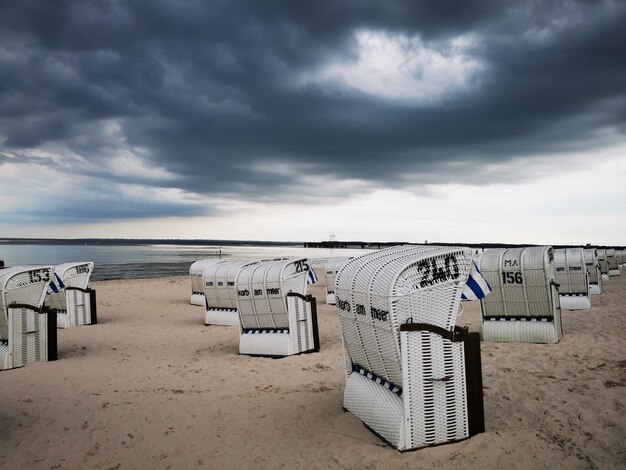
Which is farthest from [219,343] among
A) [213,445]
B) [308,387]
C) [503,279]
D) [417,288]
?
[417,288]

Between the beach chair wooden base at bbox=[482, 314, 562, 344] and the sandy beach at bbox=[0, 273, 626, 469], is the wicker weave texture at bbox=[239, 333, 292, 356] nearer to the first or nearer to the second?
the sandy beach at bbox=[0, 273, 626, 469]

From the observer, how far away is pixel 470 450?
5.05 metres

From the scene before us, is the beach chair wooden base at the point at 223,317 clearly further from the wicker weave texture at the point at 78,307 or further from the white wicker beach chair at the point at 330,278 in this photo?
the white wicker beach chair at the point at 330,278

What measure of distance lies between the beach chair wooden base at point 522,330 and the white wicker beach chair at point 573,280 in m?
7.02

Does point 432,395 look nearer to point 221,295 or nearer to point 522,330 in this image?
point 522,330

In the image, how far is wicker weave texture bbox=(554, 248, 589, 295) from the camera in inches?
690

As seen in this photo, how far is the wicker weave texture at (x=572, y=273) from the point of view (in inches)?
690

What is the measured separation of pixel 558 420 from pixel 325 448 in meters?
3.15

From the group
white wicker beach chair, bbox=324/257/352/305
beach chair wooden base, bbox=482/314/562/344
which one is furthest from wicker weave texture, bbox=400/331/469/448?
white wicker beach chair, bbox=324/257/352/305

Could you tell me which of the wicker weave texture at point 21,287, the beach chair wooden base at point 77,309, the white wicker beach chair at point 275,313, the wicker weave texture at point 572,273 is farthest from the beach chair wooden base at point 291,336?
the wicker weave texture at point 572,273

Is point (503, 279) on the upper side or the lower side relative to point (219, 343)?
upper

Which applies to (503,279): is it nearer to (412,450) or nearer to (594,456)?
(594,456)

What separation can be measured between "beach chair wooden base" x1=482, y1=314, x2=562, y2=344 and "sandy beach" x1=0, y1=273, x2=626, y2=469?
1.07 feet

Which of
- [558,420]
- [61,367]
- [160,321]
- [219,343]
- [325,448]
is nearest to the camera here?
[325,448]
